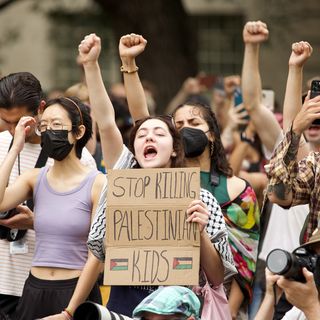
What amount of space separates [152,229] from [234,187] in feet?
4.98

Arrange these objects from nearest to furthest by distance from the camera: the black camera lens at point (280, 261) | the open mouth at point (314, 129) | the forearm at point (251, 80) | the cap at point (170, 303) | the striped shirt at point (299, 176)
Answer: the black camera lens at point (280, 261) → the cap at point (170, 303) → the striped shirt at point (299, 176) → the open mouth at point (314, 129) → the forearm at point (251, 80)

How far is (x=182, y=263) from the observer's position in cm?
627

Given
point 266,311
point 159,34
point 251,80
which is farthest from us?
point 159,34

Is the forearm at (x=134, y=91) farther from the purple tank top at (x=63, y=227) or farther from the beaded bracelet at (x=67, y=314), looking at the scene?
the beaded bracelet at (x=67, y=314)

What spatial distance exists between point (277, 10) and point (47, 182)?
13816 millimetres

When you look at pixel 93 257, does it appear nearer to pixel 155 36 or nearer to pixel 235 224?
pixel 235 224

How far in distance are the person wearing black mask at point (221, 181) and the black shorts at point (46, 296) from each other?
101 cm

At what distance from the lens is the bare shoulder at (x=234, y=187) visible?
7.77 metres

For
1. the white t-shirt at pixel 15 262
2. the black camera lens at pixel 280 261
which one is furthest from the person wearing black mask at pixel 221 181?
the black camera lens at pixel 280 261

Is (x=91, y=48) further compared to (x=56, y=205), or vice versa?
(x=91, y=48)

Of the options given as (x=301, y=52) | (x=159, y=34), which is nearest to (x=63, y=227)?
(x=301, y=52)

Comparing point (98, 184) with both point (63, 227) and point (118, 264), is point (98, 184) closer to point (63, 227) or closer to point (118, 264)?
point (63, 227)

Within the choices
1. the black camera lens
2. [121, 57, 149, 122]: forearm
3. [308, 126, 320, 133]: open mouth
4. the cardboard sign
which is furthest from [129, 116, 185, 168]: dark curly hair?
the black camera lens

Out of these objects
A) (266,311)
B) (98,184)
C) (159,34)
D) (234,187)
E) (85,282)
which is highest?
(98,184)
